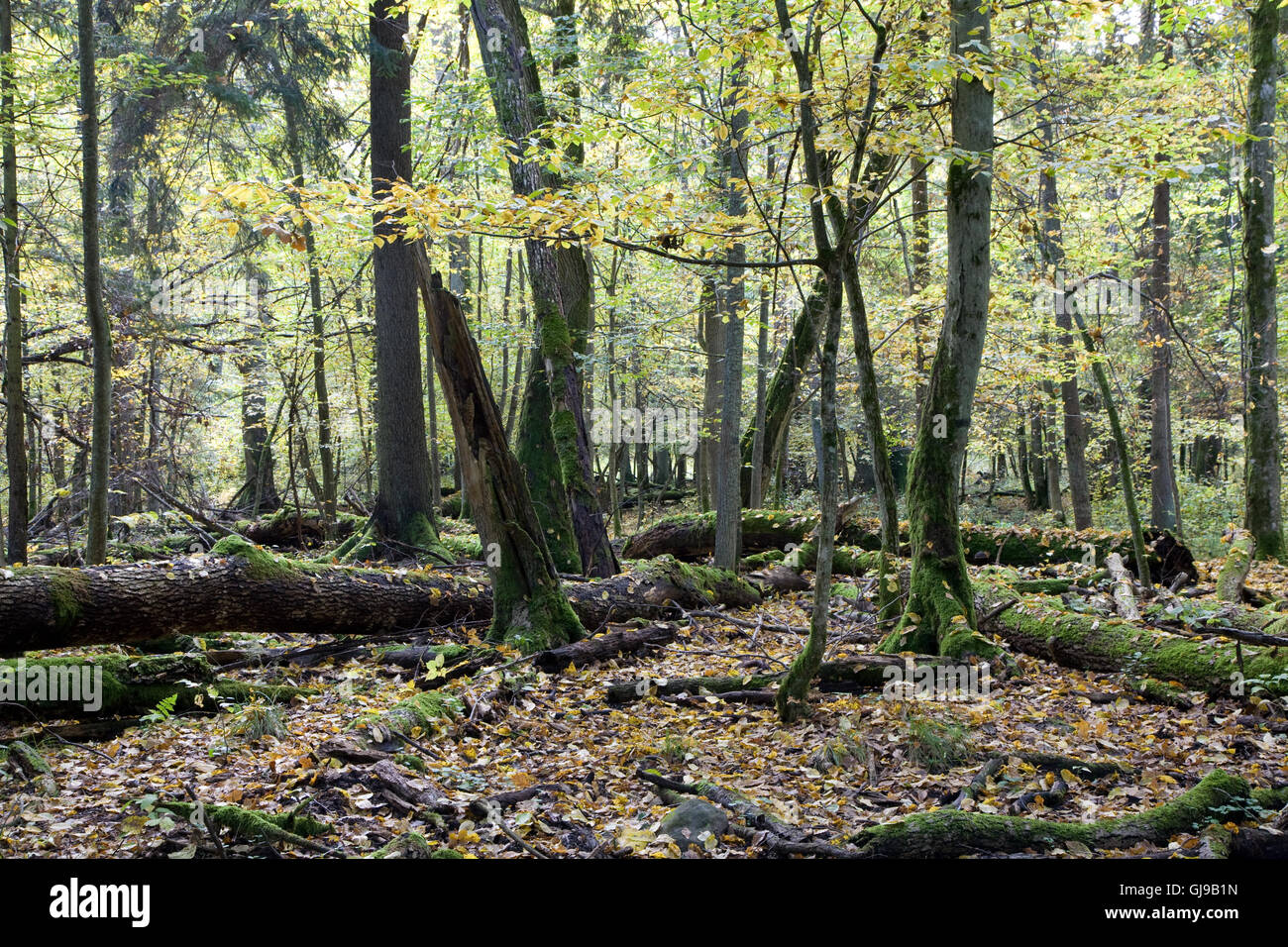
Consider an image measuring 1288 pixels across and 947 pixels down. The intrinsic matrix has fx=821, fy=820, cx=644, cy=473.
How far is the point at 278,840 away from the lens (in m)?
3.61

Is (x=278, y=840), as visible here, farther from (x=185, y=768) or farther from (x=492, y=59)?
(x=492, y=59)

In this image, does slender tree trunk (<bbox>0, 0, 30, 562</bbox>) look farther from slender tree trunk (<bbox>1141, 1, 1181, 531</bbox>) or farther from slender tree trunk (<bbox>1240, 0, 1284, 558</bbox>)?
slender tree trunk (<bbox>1141, 1, 1181, 531</bbox>)

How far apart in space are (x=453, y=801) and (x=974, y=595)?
5692 mm

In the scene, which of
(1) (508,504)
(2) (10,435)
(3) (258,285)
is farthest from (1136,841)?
(3) (258,285)

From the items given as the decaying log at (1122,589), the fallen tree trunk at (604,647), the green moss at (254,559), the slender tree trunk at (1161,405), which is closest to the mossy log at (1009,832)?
the fallen tree trunk at (604,647)

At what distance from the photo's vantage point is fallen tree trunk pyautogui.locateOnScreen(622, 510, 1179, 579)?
10602mm

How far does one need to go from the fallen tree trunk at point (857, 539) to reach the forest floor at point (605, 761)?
4416mm

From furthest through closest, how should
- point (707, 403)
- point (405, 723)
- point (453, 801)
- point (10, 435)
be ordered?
point (707, 403) < point (10, 435) < point (405, 723) < point (453, 801)

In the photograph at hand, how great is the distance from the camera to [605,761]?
5.03 metres

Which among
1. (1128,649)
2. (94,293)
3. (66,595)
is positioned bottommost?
(1128,649)
